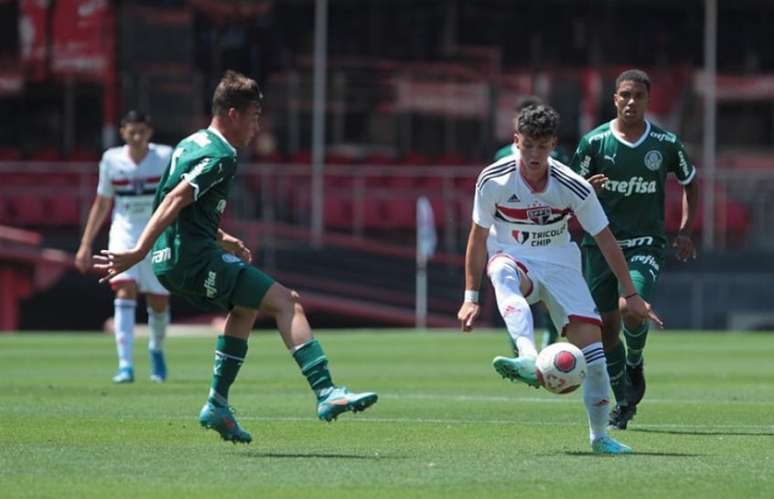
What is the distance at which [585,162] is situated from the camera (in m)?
12.9

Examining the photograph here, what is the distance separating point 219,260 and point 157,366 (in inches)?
275

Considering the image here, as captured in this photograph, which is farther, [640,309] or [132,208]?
[132,208]

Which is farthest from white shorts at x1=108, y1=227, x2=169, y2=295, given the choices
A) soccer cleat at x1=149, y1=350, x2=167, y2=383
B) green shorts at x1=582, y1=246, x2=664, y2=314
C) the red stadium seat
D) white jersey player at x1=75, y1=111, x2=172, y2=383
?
the red stadium seat

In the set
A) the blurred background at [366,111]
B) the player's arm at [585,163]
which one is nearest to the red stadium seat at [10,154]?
the blurred background at [366,111]

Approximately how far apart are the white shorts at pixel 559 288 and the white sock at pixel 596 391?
7.9 inches

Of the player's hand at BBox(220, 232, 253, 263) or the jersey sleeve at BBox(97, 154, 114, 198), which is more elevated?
the player's hand at BBox(220, 232, 253, 263)

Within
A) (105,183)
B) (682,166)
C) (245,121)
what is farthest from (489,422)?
(105,183)

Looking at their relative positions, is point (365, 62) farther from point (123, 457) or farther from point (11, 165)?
point (123, 457)

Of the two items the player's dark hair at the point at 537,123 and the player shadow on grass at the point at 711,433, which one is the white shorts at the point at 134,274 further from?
the player's dark hair at the point at 537,123

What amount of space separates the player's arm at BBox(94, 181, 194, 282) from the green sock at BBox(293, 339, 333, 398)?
3.23 ft

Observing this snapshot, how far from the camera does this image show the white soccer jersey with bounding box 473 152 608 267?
10.8 metres

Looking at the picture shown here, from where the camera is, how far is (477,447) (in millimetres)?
→ 10852

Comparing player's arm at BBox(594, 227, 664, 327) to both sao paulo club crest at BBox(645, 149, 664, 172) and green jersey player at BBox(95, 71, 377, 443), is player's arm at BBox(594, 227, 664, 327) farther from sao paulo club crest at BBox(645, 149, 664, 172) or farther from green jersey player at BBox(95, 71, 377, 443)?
sao paulo club crest at BBox(645, 149, 664, 172)

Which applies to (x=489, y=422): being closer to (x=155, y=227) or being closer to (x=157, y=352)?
(x=155, y=227)
